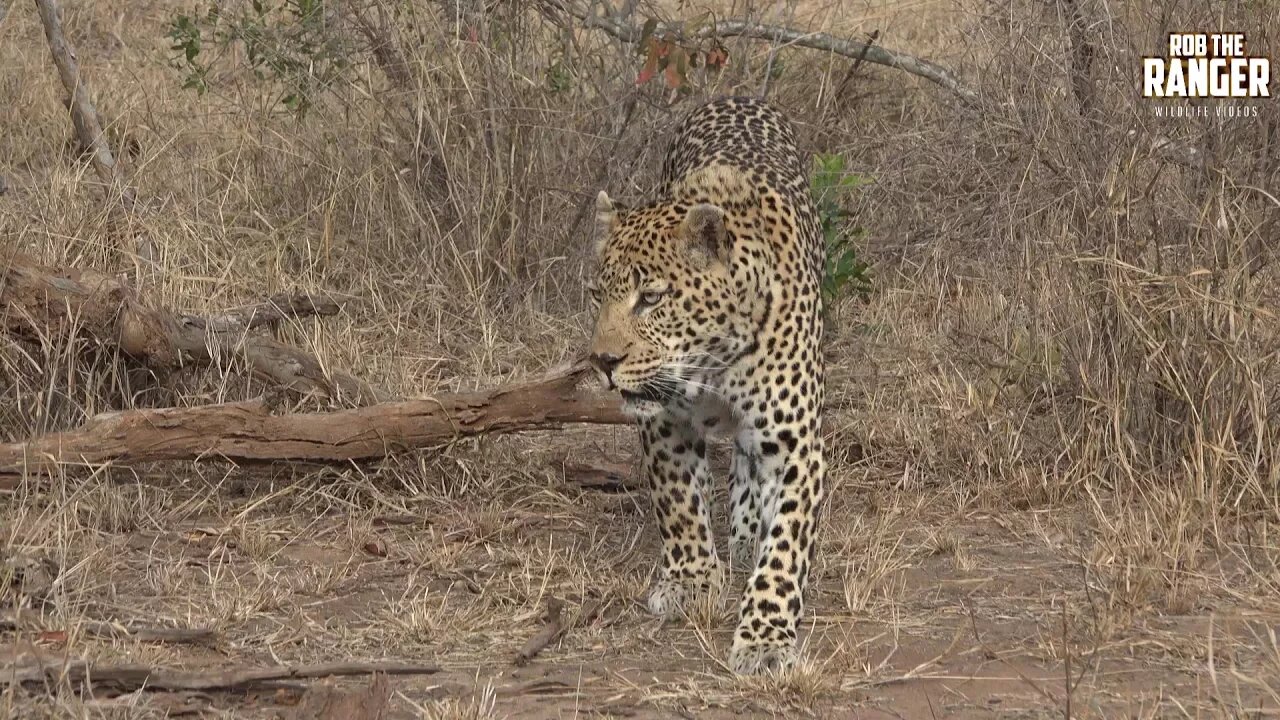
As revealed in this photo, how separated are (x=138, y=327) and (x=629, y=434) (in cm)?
218

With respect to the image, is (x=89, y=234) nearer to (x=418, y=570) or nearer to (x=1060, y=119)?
(x=418, y=570)

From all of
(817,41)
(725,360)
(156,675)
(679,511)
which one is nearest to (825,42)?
(817,41)

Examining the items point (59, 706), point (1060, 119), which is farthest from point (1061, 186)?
point (59, 706)

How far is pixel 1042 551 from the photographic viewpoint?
620 centimetres

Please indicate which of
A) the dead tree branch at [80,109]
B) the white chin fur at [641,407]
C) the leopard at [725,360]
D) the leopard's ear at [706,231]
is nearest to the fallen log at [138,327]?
the dead tree branch at [80,109]

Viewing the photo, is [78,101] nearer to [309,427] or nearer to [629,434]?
[309,427]

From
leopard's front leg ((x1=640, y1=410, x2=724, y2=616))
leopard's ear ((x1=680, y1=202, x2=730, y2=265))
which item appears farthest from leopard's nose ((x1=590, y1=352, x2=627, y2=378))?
leopard's front leg ((x1=640, y1=410, x2=724, y2=616))

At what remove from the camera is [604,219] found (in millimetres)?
5543

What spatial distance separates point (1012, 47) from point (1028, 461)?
78.6 inches

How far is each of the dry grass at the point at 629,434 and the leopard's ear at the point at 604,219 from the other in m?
1.20

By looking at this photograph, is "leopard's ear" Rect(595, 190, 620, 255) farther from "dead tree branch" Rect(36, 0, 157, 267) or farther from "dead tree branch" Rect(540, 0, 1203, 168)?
"dead tree branch" Rect(36, 0, 157, 267)

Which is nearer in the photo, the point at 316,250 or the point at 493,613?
the point at 493,613

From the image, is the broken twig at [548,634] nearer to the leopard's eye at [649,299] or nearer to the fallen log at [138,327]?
the leopard's eye at [649,299]

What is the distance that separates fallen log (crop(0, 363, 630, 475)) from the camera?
6.06m
